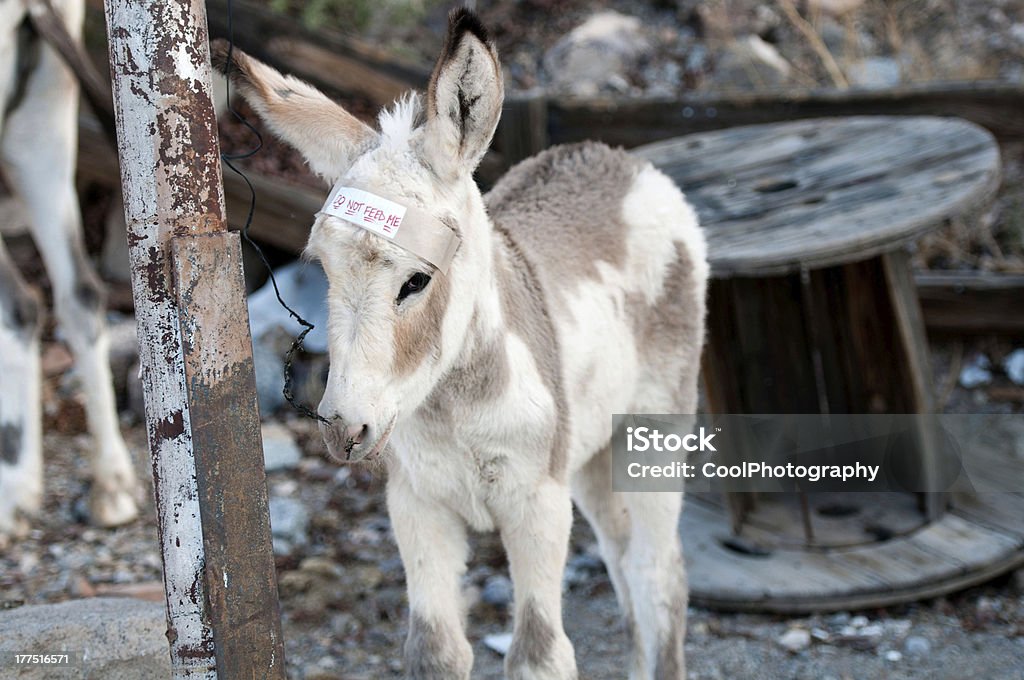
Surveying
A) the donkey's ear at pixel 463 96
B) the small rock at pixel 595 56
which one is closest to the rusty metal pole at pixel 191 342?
the donkey's ear at pixel 463 96

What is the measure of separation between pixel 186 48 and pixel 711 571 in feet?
9.51

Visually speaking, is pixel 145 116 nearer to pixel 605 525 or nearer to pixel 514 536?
pixel 514 536

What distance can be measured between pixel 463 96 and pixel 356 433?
76 cm

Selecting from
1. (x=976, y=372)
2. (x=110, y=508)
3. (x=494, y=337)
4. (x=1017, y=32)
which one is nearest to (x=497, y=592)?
(x=110, y=508)

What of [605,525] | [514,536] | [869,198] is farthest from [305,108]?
[869,198]

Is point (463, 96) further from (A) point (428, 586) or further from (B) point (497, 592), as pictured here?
(B) point (497, 592)

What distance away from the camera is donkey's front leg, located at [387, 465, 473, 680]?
2666mm

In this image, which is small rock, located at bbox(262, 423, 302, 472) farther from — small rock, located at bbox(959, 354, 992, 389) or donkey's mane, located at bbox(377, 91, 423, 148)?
small rock, located at bbox(959, 354, 992, 389)

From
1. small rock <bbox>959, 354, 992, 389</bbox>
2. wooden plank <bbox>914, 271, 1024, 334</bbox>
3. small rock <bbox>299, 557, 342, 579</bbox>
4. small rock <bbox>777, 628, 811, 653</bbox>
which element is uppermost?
wooden plank <bbox>914, 271, 1024, 334</bbox>

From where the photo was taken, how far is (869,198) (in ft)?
13.3

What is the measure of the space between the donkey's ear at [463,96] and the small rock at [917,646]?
8.18 feet

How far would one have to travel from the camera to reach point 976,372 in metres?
6.01

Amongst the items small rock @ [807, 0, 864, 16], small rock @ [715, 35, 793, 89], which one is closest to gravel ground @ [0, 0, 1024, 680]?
small rock @ [807, 0, 864, 16]

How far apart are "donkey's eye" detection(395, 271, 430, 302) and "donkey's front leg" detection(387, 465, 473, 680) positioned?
1.90 ft
